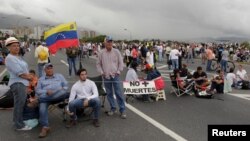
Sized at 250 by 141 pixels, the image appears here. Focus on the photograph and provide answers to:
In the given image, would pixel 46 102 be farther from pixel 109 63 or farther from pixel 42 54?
pixel 42 54

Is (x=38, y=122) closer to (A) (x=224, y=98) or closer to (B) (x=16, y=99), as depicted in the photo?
(B) (x=16, y=99)

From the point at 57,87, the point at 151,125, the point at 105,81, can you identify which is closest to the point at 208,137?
the point at 151,125

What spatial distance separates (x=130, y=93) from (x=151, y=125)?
2875 mm

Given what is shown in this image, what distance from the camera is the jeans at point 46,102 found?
268 inches

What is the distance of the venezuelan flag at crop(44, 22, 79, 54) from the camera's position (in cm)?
1154

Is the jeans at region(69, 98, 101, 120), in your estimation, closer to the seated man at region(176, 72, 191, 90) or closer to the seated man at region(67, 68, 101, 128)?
the seated man at region(67, 68, 101, 128)

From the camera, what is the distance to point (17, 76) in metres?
6.66

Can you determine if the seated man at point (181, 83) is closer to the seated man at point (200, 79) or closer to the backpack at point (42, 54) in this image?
the seated man at point (200, 79)

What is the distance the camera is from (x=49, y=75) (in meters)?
7.62

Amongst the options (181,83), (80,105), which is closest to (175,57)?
(181,83)

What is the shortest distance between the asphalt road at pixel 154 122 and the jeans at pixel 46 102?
0.96 feet

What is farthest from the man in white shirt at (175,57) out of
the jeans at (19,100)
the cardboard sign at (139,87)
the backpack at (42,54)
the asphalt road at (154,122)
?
the jeans at (19,100)

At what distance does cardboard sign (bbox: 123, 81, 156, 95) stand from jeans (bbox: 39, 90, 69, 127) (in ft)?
9.79

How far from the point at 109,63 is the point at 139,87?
8.19 feet
